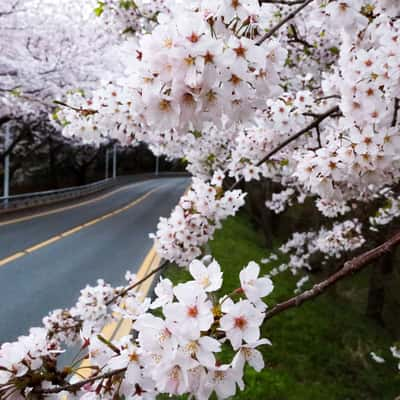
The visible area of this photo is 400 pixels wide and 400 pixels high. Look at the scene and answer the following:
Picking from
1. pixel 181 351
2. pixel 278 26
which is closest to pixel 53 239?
pixel 278 26

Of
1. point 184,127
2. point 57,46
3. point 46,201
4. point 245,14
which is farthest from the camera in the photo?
point 46,201

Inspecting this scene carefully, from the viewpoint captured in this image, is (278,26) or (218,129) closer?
(218,129)

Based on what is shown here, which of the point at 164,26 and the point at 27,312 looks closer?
the point at 164,26

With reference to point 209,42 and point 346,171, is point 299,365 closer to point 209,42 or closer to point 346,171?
point 346,171

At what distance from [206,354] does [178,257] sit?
270 centimetres

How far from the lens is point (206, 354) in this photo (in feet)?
4.17

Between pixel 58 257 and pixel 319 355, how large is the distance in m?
5.88

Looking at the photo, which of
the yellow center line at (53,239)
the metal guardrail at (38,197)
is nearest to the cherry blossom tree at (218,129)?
Answer: the yellow center line at (53,239)

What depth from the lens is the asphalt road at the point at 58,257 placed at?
7.38 m

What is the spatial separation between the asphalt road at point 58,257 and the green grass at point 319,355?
1.71m

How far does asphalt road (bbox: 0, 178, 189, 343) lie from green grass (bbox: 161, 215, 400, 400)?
1710 millimetres

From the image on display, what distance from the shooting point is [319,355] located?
314 inches

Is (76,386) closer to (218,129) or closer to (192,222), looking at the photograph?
(218,129)

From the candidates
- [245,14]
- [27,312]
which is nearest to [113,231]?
[27,312]
